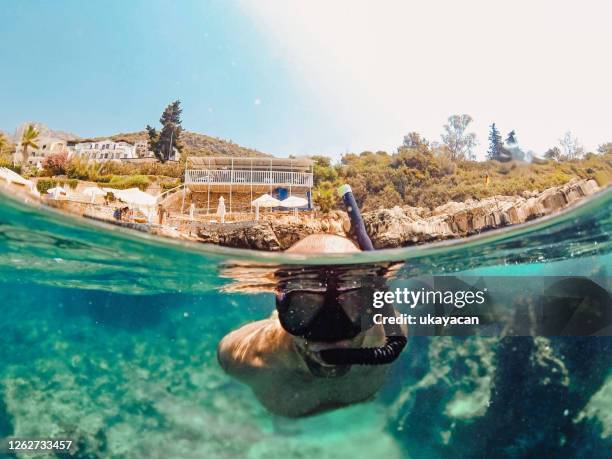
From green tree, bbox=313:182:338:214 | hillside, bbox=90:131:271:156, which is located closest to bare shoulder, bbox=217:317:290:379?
green tree, bbox=313:182:338:214

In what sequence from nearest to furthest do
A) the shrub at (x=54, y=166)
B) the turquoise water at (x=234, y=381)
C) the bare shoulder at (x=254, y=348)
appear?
the bare shoulder at (x=254, y=348) < the turquoise water at (x=234, y=381) < the shrub at (x=54, y=166)

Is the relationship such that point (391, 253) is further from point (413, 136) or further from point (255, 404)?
point (413, 136)

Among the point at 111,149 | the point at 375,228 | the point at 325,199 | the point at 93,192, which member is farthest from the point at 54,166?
the point at 111,149

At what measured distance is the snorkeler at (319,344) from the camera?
3658mm

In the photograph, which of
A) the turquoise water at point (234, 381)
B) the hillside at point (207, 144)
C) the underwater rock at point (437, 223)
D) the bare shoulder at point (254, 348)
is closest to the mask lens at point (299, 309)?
the bare shoulder at point (254, 348)

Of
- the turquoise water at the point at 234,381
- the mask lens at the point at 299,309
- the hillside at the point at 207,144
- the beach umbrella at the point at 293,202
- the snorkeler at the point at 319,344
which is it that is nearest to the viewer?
the snorkeler at the point at 319,344

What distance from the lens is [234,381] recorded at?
789 centimetres

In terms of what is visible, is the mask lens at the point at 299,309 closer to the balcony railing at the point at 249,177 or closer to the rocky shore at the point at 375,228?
the rocky shore at the point at 375,228

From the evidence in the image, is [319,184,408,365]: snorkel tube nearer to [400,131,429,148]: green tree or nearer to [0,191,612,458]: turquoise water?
[0,191,612,458]: turquoise water

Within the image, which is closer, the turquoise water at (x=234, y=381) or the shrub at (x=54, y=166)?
the turquoise water at (x=234, y=381)

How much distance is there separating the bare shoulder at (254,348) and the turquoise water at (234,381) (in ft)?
4.62

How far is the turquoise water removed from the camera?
281 inches

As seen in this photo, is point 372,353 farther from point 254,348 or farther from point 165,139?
point 165,139

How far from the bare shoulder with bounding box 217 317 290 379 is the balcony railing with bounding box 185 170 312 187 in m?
28.8
